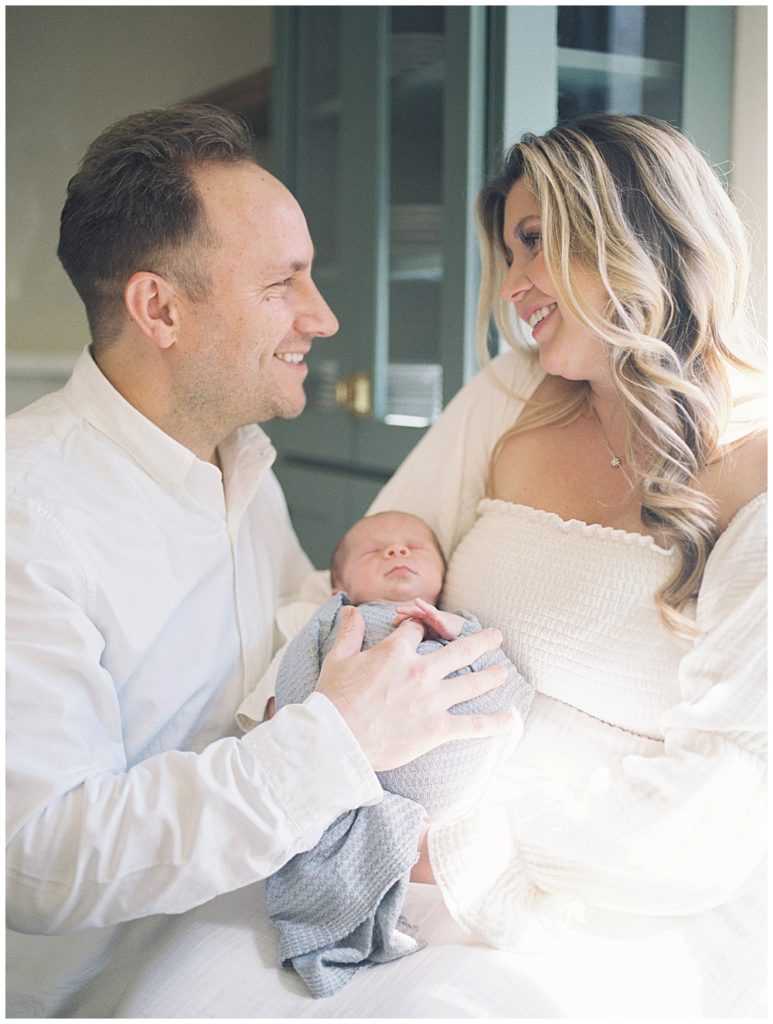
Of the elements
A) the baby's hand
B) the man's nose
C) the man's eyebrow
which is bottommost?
the baby's hand

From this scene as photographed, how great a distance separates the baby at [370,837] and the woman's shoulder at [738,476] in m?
0.33

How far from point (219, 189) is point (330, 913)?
954 millimetres

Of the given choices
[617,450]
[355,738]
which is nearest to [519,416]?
[617,450]

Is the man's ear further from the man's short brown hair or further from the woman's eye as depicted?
the woman's eye

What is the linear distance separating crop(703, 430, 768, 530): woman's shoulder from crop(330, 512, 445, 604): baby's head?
0.43 m

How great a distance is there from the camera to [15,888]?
42.4 inches

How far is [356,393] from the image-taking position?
258cm

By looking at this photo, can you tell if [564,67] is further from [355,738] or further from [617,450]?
[355,738]

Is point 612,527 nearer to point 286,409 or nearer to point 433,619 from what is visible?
point 433,619

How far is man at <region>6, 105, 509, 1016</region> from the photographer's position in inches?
42.1

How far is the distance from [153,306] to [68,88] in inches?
103

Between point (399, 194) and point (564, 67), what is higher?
point (564, 67)

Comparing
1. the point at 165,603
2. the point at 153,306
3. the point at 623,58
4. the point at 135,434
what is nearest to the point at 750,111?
the point at 623,58

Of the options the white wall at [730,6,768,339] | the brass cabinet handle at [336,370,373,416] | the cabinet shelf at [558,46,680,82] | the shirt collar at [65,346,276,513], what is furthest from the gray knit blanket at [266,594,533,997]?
the brass cabinet handle at [336,370,373,416]
